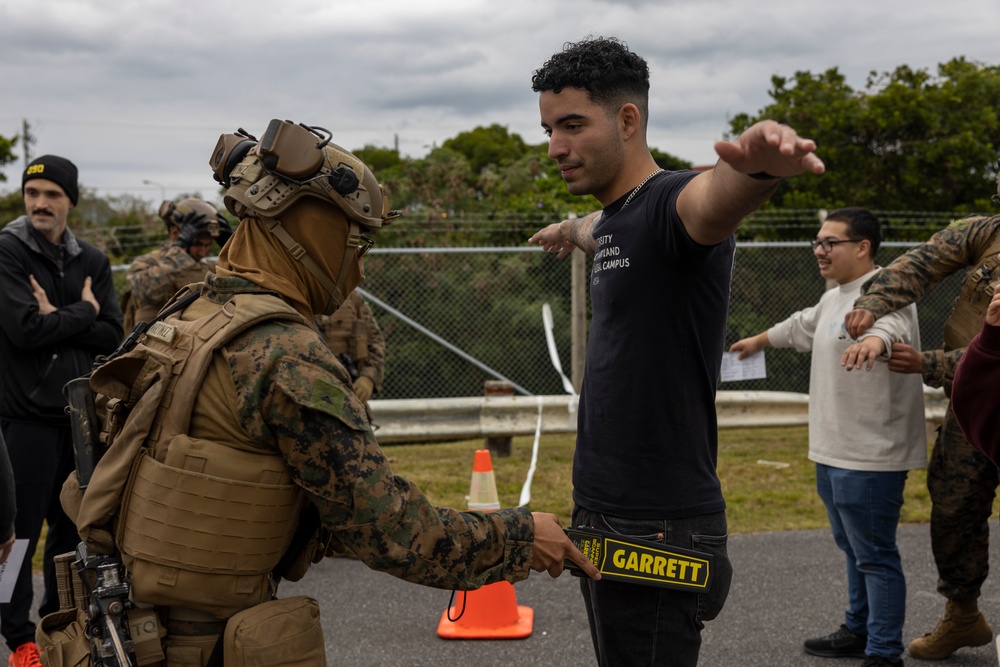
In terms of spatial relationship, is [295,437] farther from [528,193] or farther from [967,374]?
[528,193]

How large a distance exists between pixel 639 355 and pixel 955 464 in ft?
8.57

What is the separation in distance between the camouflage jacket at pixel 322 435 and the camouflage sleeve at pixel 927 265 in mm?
2835

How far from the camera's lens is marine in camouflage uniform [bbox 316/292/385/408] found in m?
6.73

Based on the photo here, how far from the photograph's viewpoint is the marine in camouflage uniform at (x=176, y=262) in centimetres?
602

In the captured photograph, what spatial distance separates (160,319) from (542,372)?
25.7 ft

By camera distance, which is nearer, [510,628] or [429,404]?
[510,628]

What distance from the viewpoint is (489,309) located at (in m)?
10.3

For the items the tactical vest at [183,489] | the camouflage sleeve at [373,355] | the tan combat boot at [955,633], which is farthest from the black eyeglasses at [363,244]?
the camouflage sleeve at [373,355]

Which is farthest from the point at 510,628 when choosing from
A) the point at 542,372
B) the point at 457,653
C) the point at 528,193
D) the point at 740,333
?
the point at 528,193

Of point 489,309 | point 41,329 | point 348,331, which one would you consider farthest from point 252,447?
point 489,309

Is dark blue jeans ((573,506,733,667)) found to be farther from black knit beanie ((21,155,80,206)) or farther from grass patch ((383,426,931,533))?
grass patch ((383,426,931,533))

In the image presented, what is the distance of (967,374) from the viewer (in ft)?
8.27

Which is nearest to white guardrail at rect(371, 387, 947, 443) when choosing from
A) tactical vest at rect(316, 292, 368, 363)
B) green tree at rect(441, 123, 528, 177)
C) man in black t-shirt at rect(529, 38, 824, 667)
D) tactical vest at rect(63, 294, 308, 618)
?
tactical vest at rect(316, 292, 368, 363)

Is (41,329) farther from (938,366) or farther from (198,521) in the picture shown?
(938,366)
